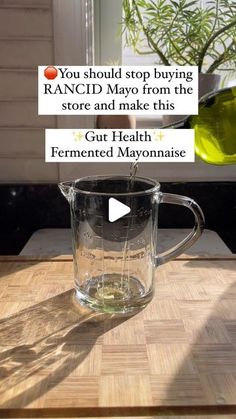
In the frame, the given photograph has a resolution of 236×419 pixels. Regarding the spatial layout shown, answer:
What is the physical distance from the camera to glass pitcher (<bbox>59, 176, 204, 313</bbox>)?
0.53 metres

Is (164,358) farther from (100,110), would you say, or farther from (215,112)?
(100,110)

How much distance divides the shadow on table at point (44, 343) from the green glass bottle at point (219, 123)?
1.06 ft

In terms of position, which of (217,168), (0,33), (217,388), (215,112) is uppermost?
(0,33)

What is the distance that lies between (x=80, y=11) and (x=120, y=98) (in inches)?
6.8

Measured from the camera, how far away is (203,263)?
672 mm

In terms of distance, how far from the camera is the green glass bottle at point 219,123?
2.28ft

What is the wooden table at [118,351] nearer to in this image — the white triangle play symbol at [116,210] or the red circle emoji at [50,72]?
the white triangle play symbol at [116,210]

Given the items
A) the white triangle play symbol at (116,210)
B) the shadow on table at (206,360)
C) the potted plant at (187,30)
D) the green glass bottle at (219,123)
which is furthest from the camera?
the potted plant at (187,30)

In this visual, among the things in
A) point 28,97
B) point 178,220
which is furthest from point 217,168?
point 28,97

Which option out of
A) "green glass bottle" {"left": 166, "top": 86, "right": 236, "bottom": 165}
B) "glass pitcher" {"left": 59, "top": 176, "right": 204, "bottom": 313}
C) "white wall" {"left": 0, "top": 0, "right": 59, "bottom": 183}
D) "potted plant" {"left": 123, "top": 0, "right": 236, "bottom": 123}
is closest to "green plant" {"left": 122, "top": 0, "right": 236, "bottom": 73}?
"potted plant" {"left": 123, "top": 0, "right": 236, "bottom": 123}

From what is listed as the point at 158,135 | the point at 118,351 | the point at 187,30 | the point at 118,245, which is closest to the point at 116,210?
the point at 118,245

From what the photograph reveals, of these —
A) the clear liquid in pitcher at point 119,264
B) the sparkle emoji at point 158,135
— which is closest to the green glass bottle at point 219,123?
the sparkle emoji at point 158,135

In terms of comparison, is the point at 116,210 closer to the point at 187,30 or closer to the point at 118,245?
the point at 118,245

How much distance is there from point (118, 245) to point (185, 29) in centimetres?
67
